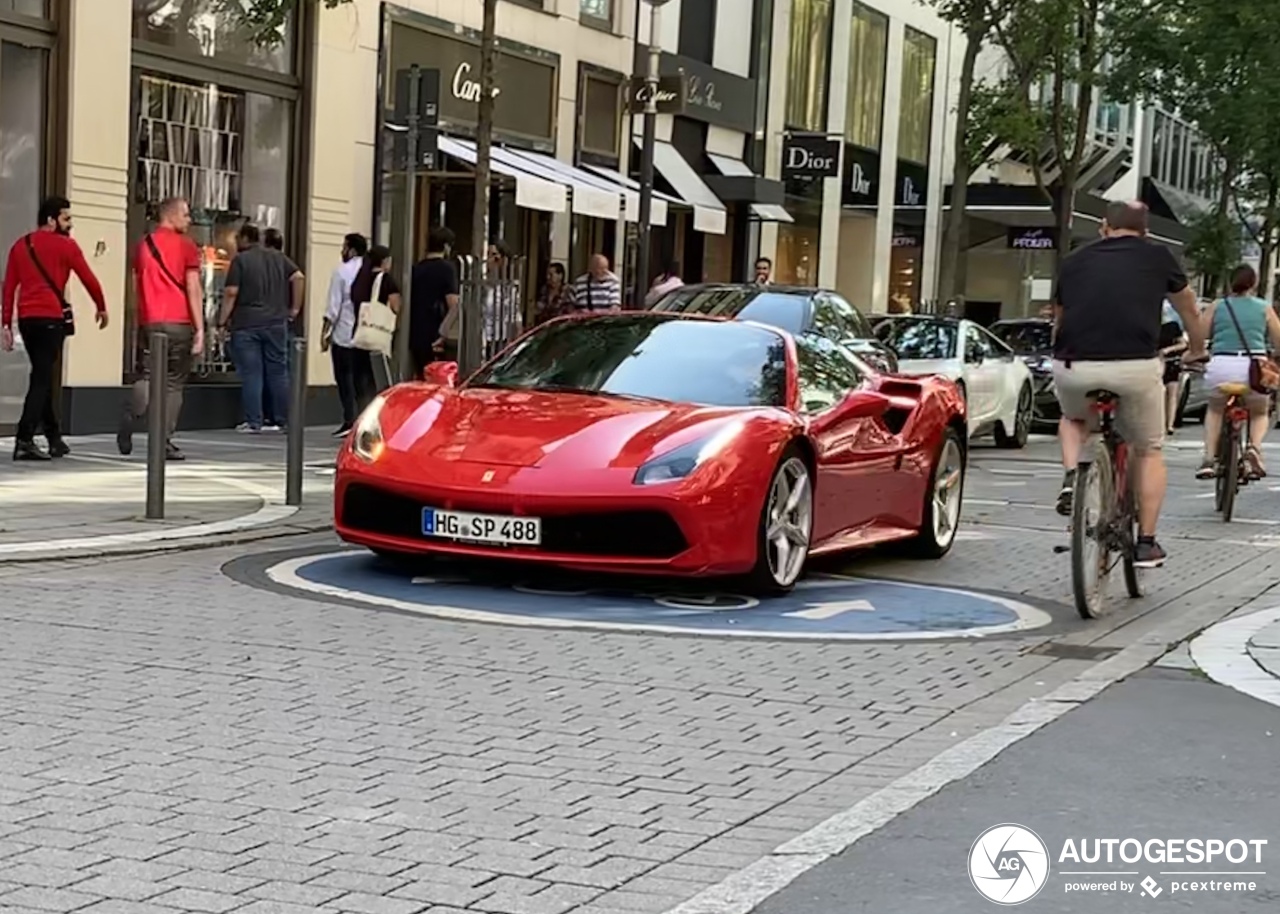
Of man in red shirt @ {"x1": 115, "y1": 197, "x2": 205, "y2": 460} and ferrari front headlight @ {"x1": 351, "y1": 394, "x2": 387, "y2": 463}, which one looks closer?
ferrari front headlight @ {"x1": 351, "y1": 394, "x2": 387, "y2": 463}

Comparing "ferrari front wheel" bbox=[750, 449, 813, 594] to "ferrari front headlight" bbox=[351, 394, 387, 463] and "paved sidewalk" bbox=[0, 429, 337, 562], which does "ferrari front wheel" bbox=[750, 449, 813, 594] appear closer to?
"ferrari front headlight" bbox=[351, 394, 387, 463]

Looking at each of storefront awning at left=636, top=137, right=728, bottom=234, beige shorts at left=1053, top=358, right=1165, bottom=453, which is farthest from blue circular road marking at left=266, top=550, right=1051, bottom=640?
storefront awning at left=636, top=137, right=728, bottom=234

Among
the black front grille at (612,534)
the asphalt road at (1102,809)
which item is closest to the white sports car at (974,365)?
the black front grille at (612,534)

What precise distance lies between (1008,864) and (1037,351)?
Answer: 2084 cm

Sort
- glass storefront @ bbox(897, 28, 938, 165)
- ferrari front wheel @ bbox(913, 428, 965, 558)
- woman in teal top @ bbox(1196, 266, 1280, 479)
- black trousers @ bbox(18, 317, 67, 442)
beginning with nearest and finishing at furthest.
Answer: ferrari front wheel @ bbox(913, 428, 965, 558)
black trousers @ bbox(18, 317, 67, 442)
woman in teal top @ bbox(1196, 266, 1280, 479)
glass storefront @ bbox(897, 28, 938, 165)

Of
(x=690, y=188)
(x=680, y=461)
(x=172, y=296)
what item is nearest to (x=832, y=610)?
(x=680, y=461)

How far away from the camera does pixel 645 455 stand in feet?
27.8

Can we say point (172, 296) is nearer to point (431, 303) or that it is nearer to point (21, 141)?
point (21, 141)

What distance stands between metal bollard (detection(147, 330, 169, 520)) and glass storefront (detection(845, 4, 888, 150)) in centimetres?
2631

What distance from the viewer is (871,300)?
122 feet

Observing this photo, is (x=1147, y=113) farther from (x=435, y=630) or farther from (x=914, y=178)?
(x=435, y=630)

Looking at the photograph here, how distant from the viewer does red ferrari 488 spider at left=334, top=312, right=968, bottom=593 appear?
840cm

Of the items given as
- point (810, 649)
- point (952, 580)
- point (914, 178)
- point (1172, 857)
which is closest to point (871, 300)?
point (914, 178)

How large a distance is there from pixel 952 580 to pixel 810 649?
8.30ft
